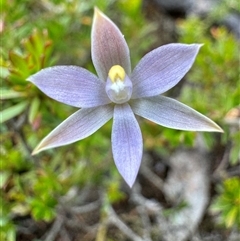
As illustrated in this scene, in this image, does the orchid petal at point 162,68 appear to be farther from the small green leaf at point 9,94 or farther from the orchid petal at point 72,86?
the small green leaf at point 9,94

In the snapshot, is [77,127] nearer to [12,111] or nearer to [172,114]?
[172,114]

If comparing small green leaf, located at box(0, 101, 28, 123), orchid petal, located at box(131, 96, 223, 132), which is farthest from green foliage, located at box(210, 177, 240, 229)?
small green leaf, located at box(0, 101, 28, 123)

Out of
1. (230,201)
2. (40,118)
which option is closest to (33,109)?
(40,118)

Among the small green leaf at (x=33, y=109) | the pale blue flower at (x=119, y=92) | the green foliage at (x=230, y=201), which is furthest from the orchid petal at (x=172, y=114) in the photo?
the green foliage at (x=230, y=201)

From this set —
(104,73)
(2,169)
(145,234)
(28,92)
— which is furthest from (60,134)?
(145,234)

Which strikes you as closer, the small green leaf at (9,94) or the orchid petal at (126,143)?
the orchid petal at (126,143)

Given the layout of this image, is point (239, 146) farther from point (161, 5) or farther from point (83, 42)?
point (161, 5)

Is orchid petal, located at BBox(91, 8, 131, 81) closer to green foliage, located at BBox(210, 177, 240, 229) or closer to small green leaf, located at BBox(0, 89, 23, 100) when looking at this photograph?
small green leaf, located at BBox(0, 89, 23, 100)
